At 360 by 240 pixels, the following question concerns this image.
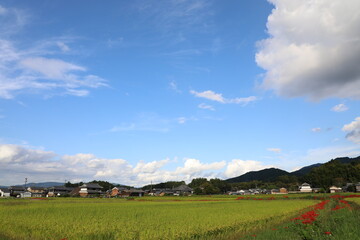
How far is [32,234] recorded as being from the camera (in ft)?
49.0

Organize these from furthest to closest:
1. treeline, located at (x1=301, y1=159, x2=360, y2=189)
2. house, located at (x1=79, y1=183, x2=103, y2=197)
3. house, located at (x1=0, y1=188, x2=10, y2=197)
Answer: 1. treeline, located at (x1=301, y1=159, x2=360, y2=189)
2. house, located at (x1=0, y1=188, x2=10, y2=197)
3. house, located at (x1=79, y1=183, x2=103, y2=197)

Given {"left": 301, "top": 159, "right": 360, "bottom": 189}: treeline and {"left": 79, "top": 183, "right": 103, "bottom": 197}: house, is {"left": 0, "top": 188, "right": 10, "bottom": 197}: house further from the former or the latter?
{"left": 301, "top": 159, "right": 360, "bottom": 189}: treeline

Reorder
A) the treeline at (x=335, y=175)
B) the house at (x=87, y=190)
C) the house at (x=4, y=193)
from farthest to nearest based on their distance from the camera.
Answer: the treeline at (x=335, y=175), the house at (x=4, y=193), the house at (x=87, y=190)

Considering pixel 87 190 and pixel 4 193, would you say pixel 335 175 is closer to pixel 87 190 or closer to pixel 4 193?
pixel 87 190

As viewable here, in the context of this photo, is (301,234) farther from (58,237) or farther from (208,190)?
(208,190)

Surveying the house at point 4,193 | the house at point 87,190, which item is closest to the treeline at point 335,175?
the house at point 87,190

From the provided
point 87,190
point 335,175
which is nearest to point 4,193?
point 87,190

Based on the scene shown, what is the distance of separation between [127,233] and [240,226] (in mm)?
7522

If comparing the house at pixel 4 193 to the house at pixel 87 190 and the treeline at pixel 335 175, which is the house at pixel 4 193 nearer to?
the house at pixel 87 190

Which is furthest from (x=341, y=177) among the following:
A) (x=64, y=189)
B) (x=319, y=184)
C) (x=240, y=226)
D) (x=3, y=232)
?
(x=3, y=232)

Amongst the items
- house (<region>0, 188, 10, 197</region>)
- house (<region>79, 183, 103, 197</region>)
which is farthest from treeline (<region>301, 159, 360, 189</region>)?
house (<region>0, 188, 10, 197</region>)

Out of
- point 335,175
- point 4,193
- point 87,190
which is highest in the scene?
point 335,175

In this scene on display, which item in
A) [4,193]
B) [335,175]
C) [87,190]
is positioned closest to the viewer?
[87,190]

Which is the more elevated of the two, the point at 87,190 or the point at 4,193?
the point at 4,193
